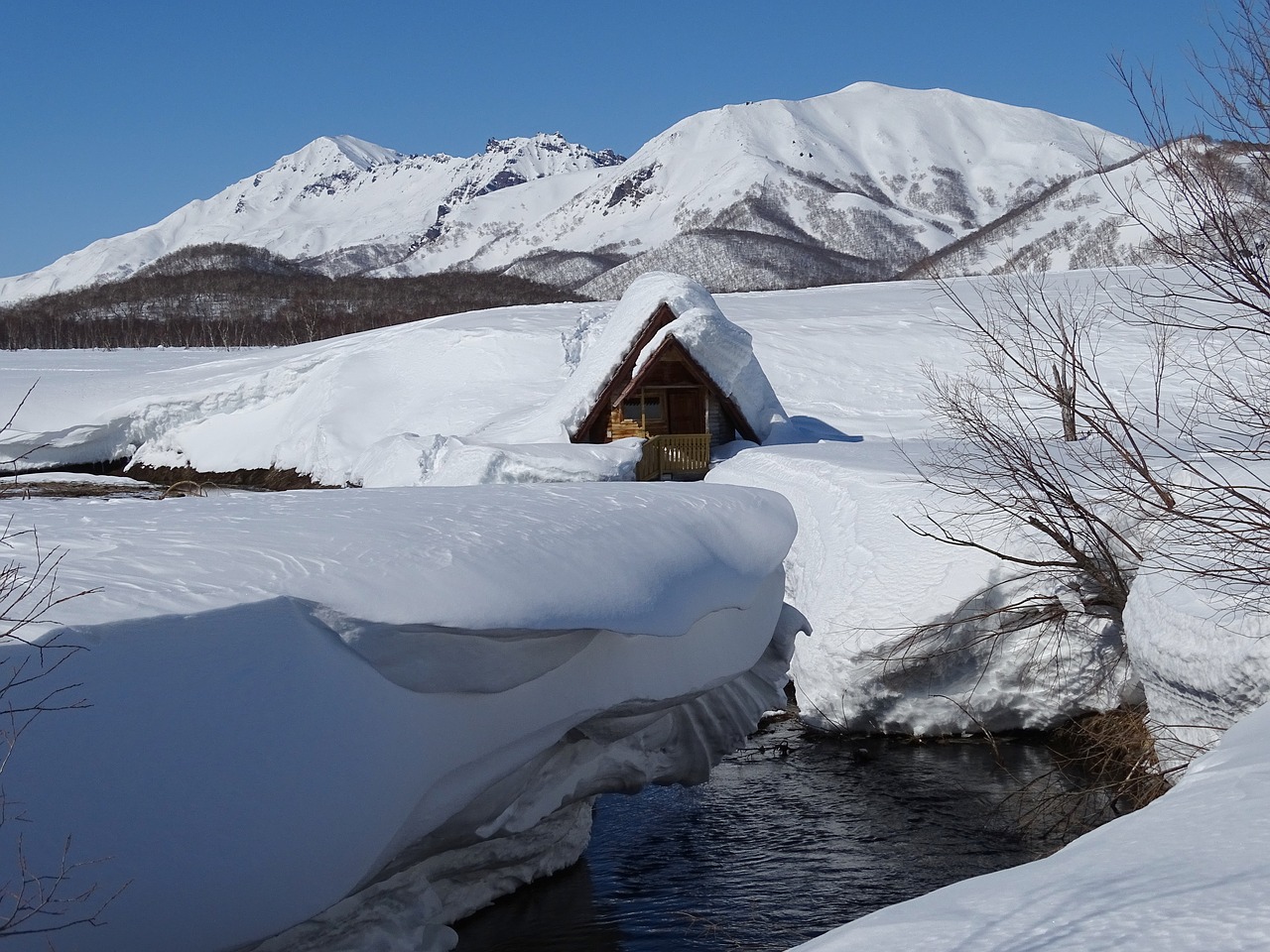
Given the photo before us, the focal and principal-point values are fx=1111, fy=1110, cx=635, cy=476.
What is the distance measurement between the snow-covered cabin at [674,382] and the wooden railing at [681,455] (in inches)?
0.8

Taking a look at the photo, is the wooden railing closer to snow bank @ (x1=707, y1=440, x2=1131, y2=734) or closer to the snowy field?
the snowy field

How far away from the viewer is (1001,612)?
1214cm

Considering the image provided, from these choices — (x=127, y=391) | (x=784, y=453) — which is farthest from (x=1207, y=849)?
(x=127, y=391)

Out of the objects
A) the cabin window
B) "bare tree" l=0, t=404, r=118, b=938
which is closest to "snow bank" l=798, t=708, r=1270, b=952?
"bare tree" l=0, t=404, r=118, b=938

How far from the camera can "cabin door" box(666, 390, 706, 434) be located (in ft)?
80.3

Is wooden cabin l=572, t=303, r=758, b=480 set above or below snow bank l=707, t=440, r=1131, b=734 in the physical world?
above

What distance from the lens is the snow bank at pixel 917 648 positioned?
1198 centimetres

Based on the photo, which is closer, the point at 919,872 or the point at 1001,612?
the point at 919,872

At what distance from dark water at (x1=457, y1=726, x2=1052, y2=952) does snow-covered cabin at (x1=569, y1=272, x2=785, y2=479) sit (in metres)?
10.7

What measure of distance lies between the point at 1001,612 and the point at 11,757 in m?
10.2

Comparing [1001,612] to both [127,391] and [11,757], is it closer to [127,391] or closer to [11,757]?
[11,757]

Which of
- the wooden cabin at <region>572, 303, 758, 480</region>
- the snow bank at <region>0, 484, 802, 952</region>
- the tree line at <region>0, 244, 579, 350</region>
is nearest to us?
the snow bank at <region>0, 484, 802, 952</region>

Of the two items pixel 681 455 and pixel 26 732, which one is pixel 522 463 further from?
pixel 26 732

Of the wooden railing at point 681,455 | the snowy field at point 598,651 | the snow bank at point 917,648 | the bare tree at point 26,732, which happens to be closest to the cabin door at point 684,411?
the wooden railing at point 681,455
